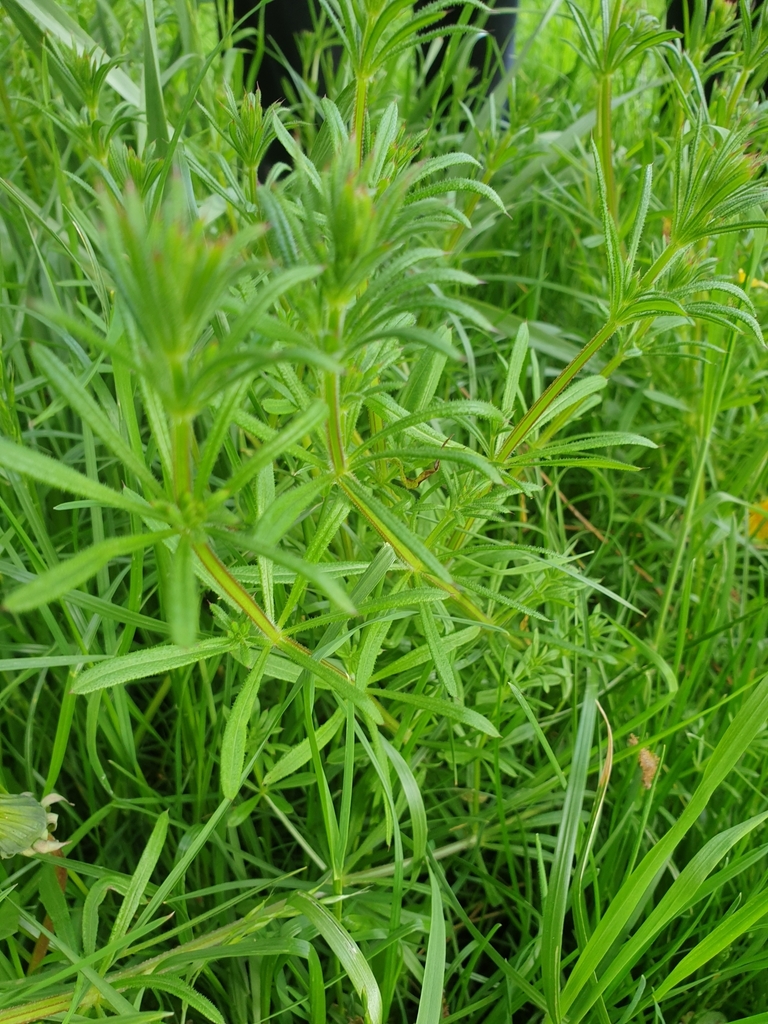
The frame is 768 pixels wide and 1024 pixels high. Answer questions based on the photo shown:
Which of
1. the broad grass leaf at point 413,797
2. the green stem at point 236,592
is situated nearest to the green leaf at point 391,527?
the green stem at point 236,592

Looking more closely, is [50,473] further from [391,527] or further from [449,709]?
[449,709]

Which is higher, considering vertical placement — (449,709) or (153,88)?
(153,88)

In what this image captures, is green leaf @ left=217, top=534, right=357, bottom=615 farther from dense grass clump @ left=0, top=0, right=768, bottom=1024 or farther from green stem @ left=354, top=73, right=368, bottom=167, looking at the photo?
green stem @ left=354, top=73, right=368, bottom=167

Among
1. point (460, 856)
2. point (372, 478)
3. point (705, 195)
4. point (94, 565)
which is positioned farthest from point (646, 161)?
point (94, 565)

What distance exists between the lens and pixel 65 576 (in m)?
0.42

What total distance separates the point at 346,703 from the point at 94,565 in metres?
0.35

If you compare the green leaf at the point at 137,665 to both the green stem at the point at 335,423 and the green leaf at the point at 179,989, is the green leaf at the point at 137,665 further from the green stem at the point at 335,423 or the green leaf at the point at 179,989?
the green leaf at the point at 179,989

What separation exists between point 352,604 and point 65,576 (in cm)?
18

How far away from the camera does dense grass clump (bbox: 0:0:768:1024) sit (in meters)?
0.50

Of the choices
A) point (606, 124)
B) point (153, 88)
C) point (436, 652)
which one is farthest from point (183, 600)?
point (606, 124)

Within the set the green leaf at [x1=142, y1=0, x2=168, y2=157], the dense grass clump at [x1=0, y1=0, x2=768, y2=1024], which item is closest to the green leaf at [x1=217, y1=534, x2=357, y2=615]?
the dense grass clump at [x1=0, y1=0, x2=768, y2=1024]

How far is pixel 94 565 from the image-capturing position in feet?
1.43

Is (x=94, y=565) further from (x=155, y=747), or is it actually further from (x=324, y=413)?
(x=155, y=747)

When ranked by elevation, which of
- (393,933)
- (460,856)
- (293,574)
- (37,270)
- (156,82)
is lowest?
(460,856)
